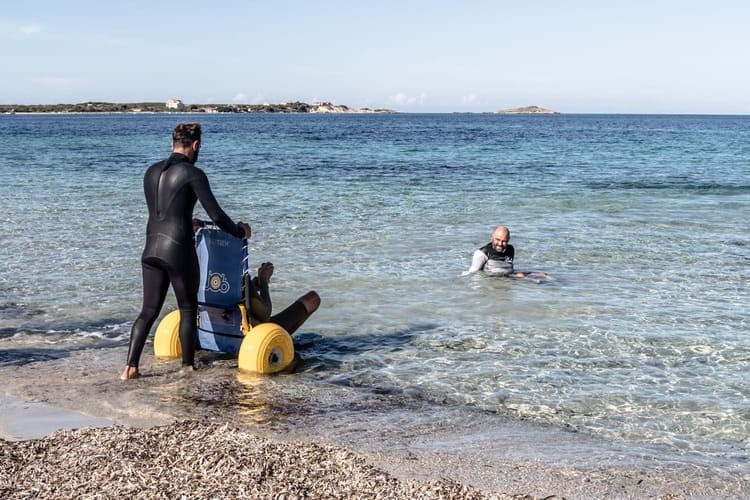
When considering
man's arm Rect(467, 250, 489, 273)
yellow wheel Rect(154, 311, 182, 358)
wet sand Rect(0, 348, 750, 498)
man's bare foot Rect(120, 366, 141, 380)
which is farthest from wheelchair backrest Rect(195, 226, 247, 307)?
man's arm Rect(467, 250, 489, 273)

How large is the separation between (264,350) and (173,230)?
1.51 m

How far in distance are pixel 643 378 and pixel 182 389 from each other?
177 inches

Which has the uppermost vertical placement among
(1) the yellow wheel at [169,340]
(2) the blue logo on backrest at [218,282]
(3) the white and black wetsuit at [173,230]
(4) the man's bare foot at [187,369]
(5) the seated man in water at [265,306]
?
(3) the white and black wetsuit at [173,230]

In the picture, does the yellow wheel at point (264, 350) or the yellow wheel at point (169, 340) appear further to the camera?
the yellow wheel at point (169, 340)

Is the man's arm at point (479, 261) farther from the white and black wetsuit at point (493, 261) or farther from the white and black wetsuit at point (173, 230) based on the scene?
the white and black wetsuit at point (173, 230)

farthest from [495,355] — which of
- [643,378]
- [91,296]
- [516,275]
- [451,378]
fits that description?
[91,296]

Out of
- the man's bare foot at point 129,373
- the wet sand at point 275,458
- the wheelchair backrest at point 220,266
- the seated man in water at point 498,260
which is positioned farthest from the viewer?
the seated man in water at point 498,260

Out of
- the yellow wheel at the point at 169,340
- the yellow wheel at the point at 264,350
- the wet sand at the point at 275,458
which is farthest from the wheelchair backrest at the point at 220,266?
the wet sand at the point at 275,458

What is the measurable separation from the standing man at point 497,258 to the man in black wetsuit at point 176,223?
590cm

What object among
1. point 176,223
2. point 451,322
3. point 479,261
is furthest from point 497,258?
point 176,223

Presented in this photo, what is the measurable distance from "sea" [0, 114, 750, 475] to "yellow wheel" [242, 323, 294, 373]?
0.56 ft

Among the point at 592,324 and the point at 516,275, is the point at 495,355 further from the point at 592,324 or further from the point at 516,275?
the point at 516,275

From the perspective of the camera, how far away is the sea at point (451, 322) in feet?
22.0

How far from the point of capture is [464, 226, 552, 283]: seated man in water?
40.5 feet
